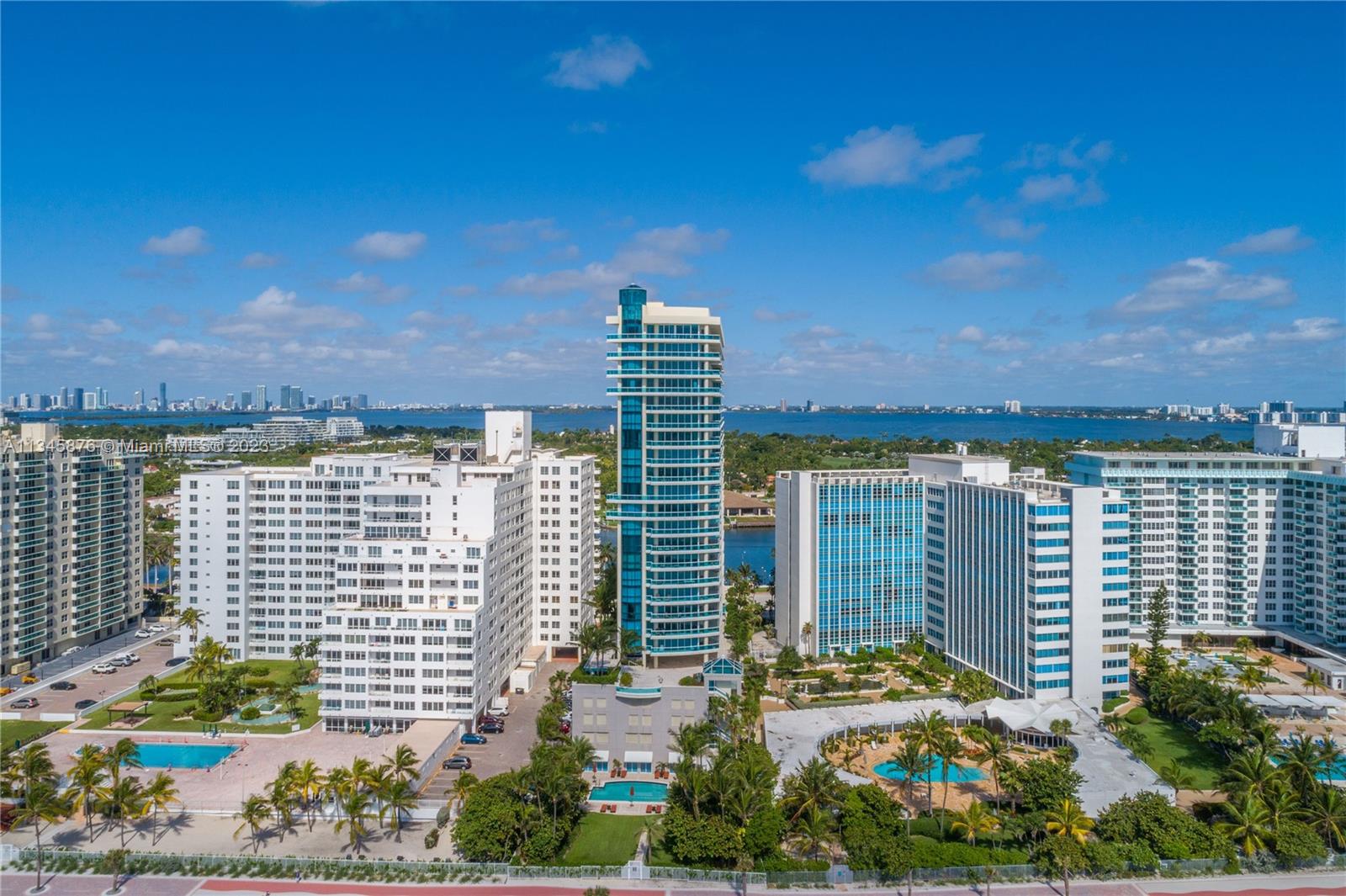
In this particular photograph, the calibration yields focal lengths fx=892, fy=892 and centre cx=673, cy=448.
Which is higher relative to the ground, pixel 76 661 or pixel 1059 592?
pixel 1059 592

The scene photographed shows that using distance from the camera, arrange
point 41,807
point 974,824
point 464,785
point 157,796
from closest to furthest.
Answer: point 974,824 < point 41,807 < point 157,796 < point 464,785

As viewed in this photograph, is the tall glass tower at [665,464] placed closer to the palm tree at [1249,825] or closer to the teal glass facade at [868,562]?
the teal glass facade at [868,562]

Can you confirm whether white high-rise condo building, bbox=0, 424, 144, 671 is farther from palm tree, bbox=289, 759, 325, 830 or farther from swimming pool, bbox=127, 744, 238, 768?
palm tree, bbox=289, 759, 325, 830

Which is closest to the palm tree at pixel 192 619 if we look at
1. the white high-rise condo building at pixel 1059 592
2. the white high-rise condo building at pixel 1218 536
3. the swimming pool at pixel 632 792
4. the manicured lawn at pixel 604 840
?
the swimming pool at pixel 632 792

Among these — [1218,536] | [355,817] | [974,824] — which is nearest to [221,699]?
[355,817]

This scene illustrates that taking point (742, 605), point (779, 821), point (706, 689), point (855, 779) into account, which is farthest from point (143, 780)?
point (742, 605)

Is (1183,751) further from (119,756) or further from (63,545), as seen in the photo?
(63,545)
